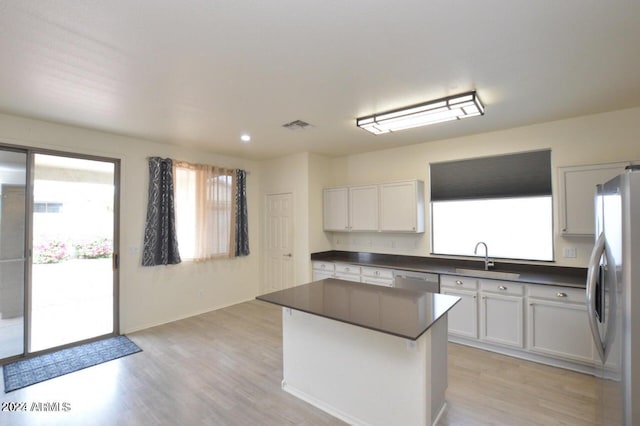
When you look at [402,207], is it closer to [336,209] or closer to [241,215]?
[336,209]

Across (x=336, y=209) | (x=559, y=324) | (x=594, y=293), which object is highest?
(x=336, y=209)

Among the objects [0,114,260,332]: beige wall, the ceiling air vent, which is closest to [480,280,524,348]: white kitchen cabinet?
the ceiling air vent

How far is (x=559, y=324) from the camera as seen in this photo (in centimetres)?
294

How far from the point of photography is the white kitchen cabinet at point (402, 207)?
13.7 feet

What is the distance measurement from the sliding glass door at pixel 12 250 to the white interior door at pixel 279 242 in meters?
3.25

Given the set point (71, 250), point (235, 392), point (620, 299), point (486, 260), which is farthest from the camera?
point (486, 260)

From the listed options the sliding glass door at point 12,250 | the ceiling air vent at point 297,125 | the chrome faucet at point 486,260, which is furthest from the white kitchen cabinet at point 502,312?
the sliding glass door at point 12,250

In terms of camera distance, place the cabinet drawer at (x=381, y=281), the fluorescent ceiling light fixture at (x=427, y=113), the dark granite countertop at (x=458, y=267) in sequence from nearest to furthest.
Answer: the fluorescent ceiling light fixture at (x=427, y=113) → the dark granite countertop at (x=458, y=267) → the cabinet drawer at (x=381, y=281)

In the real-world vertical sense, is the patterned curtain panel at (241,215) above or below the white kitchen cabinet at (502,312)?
above

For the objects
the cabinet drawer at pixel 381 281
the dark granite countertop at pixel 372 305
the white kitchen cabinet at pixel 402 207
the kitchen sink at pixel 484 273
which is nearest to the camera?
the dark granite countertop at pixel 372 305

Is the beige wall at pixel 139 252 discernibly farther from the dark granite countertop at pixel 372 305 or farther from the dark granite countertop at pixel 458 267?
the dark granite countertop at pixel 372 305

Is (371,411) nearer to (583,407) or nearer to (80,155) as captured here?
(583,407)

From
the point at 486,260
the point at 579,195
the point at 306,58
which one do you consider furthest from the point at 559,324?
the point at 306,58

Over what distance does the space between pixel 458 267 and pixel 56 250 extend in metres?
5.01
